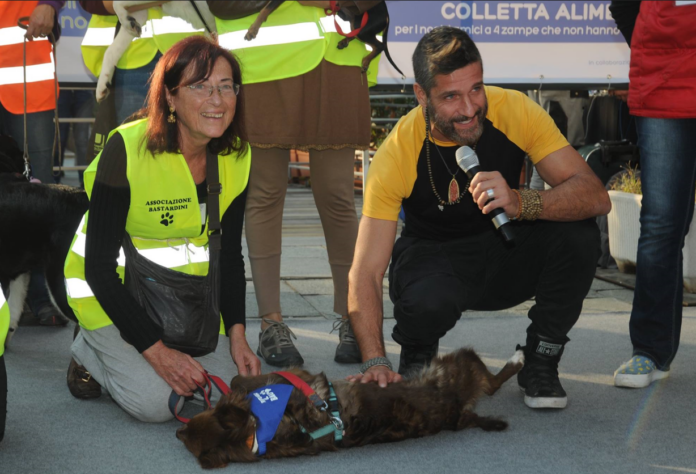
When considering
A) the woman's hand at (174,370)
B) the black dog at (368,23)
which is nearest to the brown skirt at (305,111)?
the black dog at (368,23)

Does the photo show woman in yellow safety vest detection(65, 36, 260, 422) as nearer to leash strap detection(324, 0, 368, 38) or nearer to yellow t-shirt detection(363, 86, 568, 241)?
yellow t-shirt detection(363, 86, 568, 241)

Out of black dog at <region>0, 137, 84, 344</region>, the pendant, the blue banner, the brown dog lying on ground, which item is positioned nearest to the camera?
the brown dog lying on ground

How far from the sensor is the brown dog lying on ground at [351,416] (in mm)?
2420

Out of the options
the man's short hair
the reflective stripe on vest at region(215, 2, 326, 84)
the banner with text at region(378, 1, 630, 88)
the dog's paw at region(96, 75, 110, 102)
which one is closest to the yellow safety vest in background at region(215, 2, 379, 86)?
the reflective stripe on vest at region(215, 2, 326, 84)

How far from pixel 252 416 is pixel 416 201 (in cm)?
112

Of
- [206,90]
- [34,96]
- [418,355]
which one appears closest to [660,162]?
[418,355]

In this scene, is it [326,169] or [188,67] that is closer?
[188,67]

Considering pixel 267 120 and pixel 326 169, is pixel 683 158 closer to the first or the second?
pixel 326 169

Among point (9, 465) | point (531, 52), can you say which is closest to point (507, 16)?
point (531, 52)

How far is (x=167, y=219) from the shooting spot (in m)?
2.91

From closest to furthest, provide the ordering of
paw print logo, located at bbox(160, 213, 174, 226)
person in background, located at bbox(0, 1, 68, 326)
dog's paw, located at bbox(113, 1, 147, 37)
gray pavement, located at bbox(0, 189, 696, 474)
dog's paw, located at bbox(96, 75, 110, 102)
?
gray pavement, located at bbox(0, 189, 696, 474), paw print logo, located at bbox(160, 213, 174, 226), dog's paw, located at bbox(113, 1, 147, 37), dog's paw, located at bbox(96, 75, 110, 102), person in background, located at bbox(0, 1, 68, 326)

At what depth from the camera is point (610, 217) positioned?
5223 mm

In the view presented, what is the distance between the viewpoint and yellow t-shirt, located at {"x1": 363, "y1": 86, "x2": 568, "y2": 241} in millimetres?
3029

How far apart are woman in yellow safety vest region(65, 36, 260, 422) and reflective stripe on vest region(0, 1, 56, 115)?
141cm
